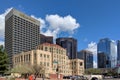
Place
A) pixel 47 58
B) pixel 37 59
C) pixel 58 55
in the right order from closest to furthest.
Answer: pixel 37 59
pixel 47 58
pixel 58 55

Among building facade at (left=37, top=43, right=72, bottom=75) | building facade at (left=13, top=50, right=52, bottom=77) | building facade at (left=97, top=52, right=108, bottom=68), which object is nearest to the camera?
building facade at (left=13, top=50, right=52, bottom=77)

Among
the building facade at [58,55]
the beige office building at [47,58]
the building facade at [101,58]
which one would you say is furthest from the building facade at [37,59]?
the building facade at [101,58]

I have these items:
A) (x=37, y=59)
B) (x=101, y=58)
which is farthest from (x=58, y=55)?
(x=37, y=59)

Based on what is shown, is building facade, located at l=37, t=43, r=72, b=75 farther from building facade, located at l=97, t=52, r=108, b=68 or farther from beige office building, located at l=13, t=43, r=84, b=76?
building facade, located at l=97, t=52, r=108, b=68

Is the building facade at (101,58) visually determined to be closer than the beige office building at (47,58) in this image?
No

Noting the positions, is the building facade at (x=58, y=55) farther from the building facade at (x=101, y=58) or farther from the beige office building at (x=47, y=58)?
the building facade at (x=101, y=58)

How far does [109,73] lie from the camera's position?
174875 millimetres

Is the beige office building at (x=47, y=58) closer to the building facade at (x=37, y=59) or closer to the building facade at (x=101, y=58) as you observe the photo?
the building facade at (x=37, y=59)

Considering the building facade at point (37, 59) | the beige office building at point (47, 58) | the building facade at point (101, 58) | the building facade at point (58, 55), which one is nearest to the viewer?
the building facade at point (37, 59)

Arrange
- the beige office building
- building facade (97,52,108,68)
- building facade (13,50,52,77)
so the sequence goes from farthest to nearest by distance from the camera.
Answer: building facade (97,52,108,68)
the beige office building
building facade (13,50,52,77)

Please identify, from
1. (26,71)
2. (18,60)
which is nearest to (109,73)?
(18,60)

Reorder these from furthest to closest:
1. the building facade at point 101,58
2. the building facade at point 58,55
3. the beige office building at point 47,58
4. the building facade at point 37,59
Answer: the building facade at point 58,55 < the building facade at point 101,58 < the beige office building at point 47,58 < the building facade at point 37,59

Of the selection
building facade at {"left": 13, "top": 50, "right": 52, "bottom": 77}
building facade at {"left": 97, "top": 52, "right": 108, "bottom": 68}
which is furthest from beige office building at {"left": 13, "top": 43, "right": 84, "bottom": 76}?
building facade at {"left": 97, "top": 52, "right": 108, "bottom": 68}

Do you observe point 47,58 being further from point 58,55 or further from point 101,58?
point 101,58
